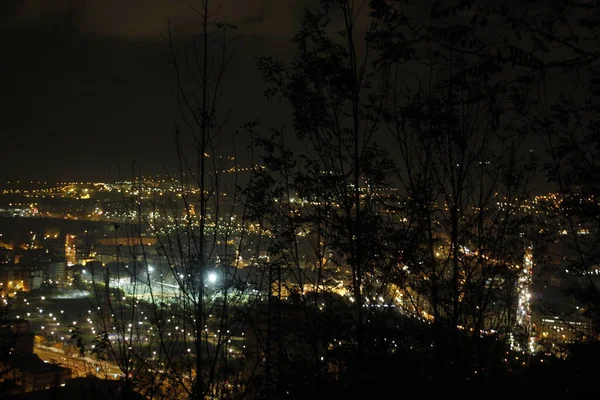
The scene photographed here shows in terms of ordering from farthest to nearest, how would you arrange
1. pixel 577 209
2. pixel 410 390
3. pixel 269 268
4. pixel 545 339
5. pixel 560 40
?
pixel 545 339 < pixel 577 209 < pixel 410 390 < pixel 269 268 < pixel 560 40

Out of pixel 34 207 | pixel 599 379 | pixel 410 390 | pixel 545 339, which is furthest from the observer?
pixel 34 207

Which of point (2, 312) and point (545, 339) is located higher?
point (2, 312)

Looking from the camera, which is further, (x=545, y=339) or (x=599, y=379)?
(x=545, y=339)

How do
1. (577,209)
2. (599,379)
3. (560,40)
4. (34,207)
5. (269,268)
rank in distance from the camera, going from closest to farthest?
(560,40) < (269,268) < (599,379) < (577,209) < (34,207)

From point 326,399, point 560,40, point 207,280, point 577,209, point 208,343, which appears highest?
point 560,40

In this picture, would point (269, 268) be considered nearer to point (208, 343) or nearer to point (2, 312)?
point (208, 343)

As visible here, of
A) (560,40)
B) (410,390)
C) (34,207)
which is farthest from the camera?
(34,207)

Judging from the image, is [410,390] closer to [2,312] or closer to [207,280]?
[207,280]

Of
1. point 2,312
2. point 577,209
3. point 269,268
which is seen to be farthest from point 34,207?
point 577,209

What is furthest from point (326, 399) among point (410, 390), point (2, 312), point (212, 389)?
point (2, 312)
